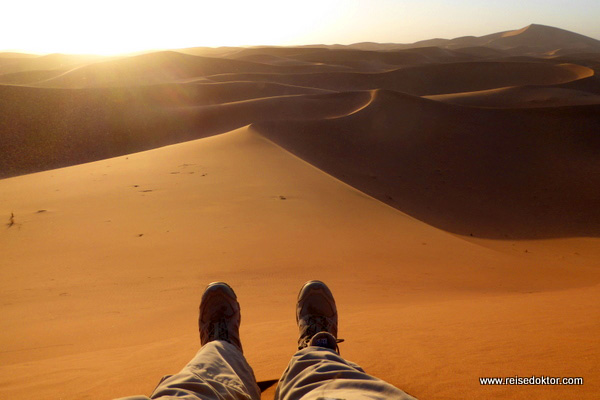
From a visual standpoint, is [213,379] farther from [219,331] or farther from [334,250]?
[334,250]

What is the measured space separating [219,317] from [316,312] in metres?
0.60

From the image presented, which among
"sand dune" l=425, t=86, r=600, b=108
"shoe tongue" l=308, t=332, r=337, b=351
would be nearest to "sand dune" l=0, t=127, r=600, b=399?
"shoe tongue" l=308, t=332, r=337, b=351

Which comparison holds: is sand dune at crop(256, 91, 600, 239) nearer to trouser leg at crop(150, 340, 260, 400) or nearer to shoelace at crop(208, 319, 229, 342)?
shoelace at crop(208, 319, 229, 342)

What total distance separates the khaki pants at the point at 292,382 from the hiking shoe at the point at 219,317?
0.46m

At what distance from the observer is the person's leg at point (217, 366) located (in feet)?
5.68

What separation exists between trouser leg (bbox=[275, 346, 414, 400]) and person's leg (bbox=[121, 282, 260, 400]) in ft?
0.70

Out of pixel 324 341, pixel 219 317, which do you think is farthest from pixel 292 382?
pixel 219 317

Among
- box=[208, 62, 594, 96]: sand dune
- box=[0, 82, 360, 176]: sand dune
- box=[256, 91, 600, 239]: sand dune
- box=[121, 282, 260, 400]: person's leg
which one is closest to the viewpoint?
box=[121, 282, 260, 400]: person's leg

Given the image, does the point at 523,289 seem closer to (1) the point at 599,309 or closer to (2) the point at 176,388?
(1) the point at 599,309

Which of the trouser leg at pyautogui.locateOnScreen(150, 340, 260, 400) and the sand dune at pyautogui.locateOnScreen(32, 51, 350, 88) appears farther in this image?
the sand dune at pyautogui.locateOnScreen(32, 51, 350, 88)

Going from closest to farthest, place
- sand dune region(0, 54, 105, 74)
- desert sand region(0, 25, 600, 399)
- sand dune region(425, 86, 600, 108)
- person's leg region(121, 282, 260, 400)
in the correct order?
person's leg region(121, 282, 260, 400) < desert sand region(0, 25, 600, 399) < sand dune region(425, 86, 600, 108) < sand dune region(0, 54, 105, 74)

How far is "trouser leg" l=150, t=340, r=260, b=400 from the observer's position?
170cm

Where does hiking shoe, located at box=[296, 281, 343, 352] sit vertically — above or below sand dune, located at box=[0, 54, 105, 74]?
below

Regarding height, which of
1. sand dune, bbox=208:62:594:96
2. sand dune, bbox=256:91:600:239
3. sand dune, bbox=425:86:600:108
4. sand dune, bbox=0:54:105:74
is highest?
sand dune, bbox=0:54:105:74
